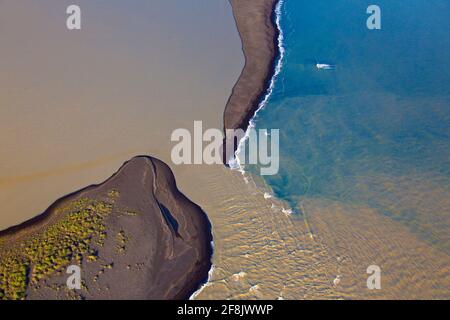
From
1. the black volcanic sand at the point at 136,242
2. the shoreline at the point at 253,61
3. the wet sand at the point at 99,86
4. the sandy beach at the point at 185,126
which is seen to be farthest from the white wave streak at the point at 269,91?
the black volcanic sand at the point at 136,242

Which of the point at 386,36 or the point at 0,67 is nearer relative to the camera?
the point at 0,67

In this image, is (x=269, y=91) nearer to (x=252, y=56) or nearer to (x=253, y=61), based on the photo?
(x=253, y=61)

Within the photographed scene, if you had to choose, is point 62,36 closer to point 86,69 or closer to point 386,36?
point 86,69

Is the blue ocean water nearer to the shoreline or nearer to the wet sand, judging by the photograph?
the shoreline

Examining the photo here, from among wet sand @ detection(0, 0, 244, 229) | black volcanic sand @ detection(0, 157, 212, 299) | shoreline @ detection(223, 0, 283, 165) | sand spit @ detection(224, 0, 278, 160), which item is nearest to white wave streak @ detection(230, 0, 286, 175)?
shoreline @ detection(223, 0, 283, 165)

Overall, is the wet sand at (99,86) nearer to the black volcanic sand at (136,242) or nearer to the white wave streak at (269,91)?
the black volcanic sand at (136,242)

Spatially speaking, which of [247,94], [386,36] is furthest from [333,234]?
[386,36]

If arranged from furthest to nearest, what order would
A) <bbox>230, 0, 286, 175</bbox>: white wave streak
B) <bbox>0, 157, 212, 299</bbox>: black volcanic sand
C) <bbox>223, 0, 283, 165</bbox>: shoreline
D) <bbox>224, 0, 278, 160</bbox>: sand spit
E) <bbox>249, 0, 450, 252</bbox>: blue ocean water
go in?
<bbox>224, 0, 278, 160</bbox>: sand spit < <bbox>223, 0, 283, 165</bbox>: shoreline < <bbox>230, 0, 286, 175</bbox>: white wave streak < <bbox>249, 0, 450, 252</bbox>: blue ocean water < <bbox>0, 157, 212, 299</bbox>: black volcanic sand
